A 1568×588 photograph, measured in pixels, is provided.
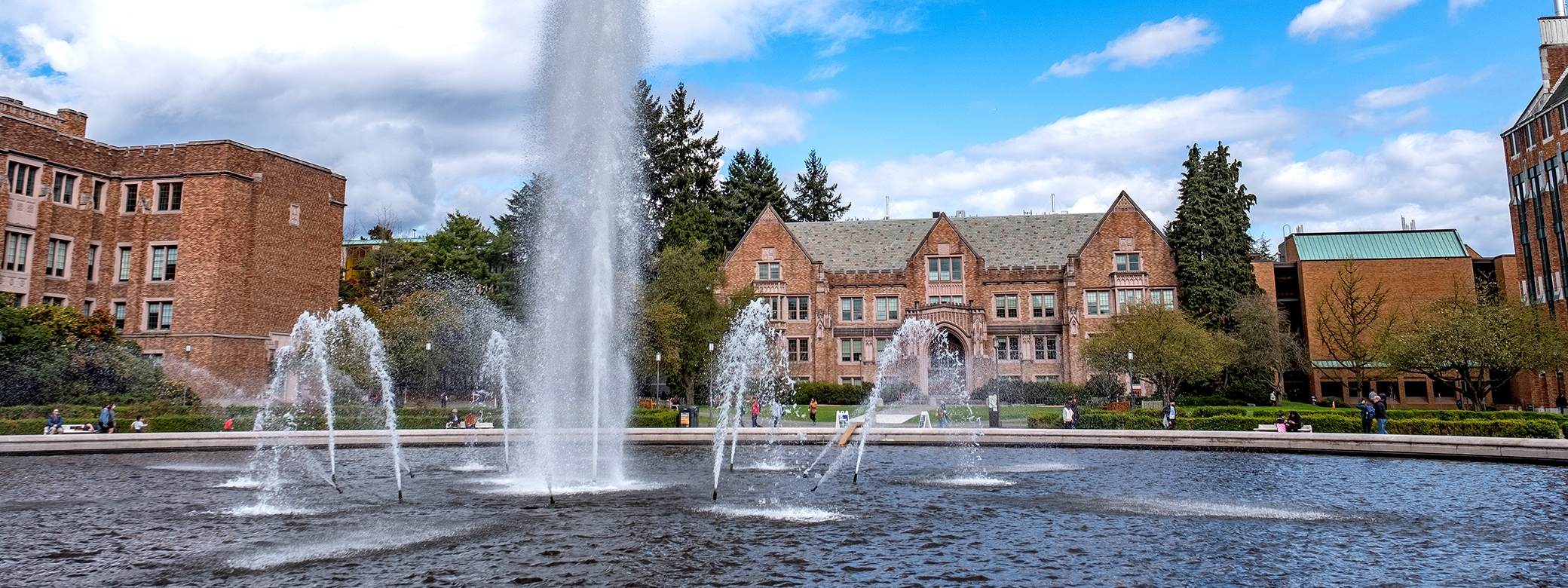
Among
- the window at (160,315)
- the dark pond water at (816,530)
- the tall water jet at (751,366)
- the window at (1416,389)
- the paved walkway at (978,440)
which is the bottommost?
the dark pond water at (816,530)

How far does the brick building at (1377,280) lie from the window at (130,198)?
220ft

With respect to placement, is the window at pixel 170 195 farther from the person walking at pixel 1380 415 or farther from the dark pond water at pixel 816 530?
the person walking at pixel 1380 415

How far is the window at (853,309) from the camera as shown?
62406 millimetres

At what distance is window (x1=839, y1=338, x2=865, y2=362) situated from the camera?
6159 centimetres

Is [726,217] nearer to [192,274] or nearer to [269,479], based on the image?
[192,274]

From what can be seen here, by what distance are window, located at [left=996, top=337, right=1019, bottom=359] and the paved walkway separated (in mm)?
30202

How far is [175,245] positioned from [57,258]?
192 inches

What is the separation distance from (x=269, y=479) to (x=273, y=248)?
33.8 metres

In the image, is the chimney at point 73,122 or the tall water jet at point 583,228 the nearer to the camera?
the tall water jet at point 583,228

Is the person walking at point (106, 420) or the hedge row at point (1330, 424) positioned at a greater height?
the person walking at point (106, 420)

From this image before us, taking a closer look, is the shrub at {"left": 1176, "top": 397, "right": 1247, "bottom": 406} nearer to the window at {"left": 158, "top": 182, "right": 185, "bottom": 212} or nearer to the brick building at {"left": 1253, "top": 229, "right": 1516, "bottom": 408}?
the brick building at {"left": 1253, "top": 229, "right": 1516, "bottom": 408}

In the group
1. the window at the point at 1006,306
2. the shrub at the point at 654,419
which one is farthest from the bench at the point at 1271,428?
the window at the point at 1006,306

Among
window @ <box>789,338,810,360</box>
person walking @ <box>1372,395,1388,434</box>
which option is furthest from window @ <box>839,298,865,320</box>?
person walking @ <box>1372,395,1388,434</box>

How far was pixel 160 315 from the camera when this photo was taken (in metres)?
47.2
